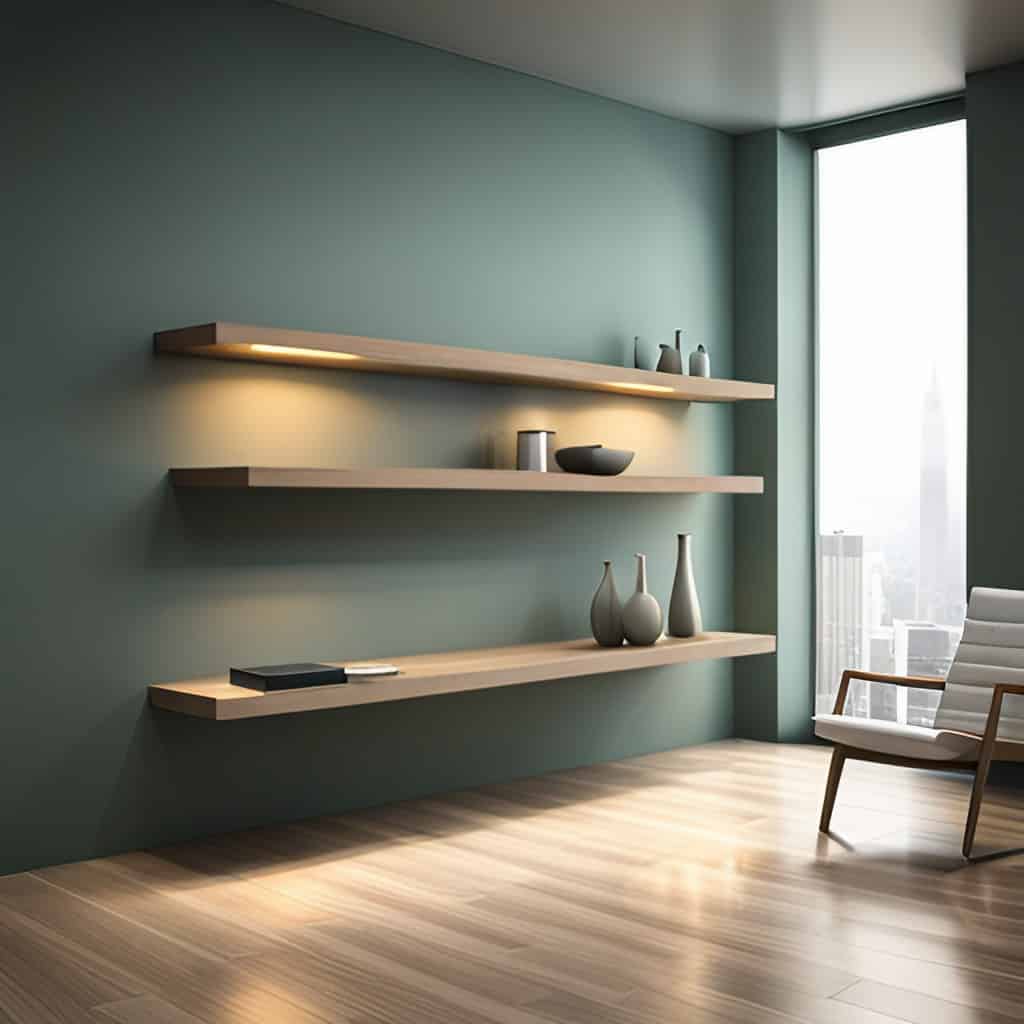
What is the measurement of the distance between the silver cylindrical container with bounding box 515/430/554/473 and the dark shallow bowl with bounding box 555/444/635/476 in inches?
4.7

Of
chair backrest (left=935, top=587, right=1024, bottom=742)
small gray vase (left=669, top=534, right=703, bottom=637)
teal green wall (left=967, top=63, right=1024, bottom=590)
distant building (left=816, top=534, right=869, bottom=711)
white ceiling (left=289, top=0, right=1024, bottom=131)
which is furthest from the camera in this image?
distant building (left=816, top=534, right=869, bottom=711)

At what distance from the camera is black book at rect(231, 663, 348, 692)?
388cm

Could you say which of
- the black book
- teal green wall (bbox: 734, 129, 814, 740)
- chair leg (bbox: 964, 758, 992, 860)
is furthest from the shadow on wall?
chair leg (bbox: 964, 758, 992, 860)

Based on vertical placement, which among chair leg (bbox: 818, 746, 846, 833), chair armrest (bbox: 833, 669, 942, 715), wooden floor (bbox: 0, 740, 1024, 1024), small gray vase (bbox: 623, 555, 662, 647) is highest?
small gray vase (bbox: 623, 555, 662, 647)

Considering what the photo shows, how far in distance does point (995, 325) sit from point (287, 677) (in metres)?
3.17

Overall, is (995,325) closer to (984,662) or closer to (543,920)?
(984,662)

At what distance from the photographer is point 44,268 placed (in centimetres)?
382

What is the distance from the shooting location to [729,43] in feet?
16.1

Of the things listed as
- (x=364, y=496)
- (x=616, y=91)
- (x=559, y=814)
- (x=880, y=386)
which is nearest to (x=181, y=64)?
(x=364, y=496)

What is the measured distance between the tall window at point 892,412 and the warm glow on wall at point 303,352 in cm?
271

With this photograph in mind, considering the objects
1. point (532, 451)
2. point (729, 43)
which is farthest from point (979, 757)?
point (729, 43)

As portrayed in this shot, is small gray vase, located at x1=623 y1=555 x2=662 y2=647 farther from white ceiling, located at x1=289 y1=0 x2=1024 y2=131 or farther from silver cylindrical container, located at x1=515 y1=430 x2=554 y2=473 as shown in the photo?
white ceiling, located at x1=289 y1=0 x2=1024 y2=131

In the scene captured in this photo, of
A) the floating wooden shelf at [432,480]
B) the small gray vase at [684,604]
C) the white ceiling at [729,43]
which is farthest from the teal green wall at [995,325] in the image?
the small gray vase at [684,604]

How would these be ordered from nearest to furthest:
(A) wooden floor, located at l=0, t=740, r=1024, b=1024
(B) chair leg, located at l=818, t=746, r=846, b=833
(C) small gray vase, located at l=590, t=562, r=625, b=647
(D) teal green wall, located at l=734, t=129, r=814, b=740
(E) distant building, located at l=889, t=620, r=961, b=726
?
(A) wooden floor, located at l=0, t=740, r=1024, b=1024, (B) chair leg, located at l=818, t=746, r=846, b=833, (C) small gray vase, located at l=590, t=562, r=625, b=647, (E) distant building, located at l=889, t=620, r=961, b=726, (D) teal green wall, located at l=734, t=129, r=814, b=740
